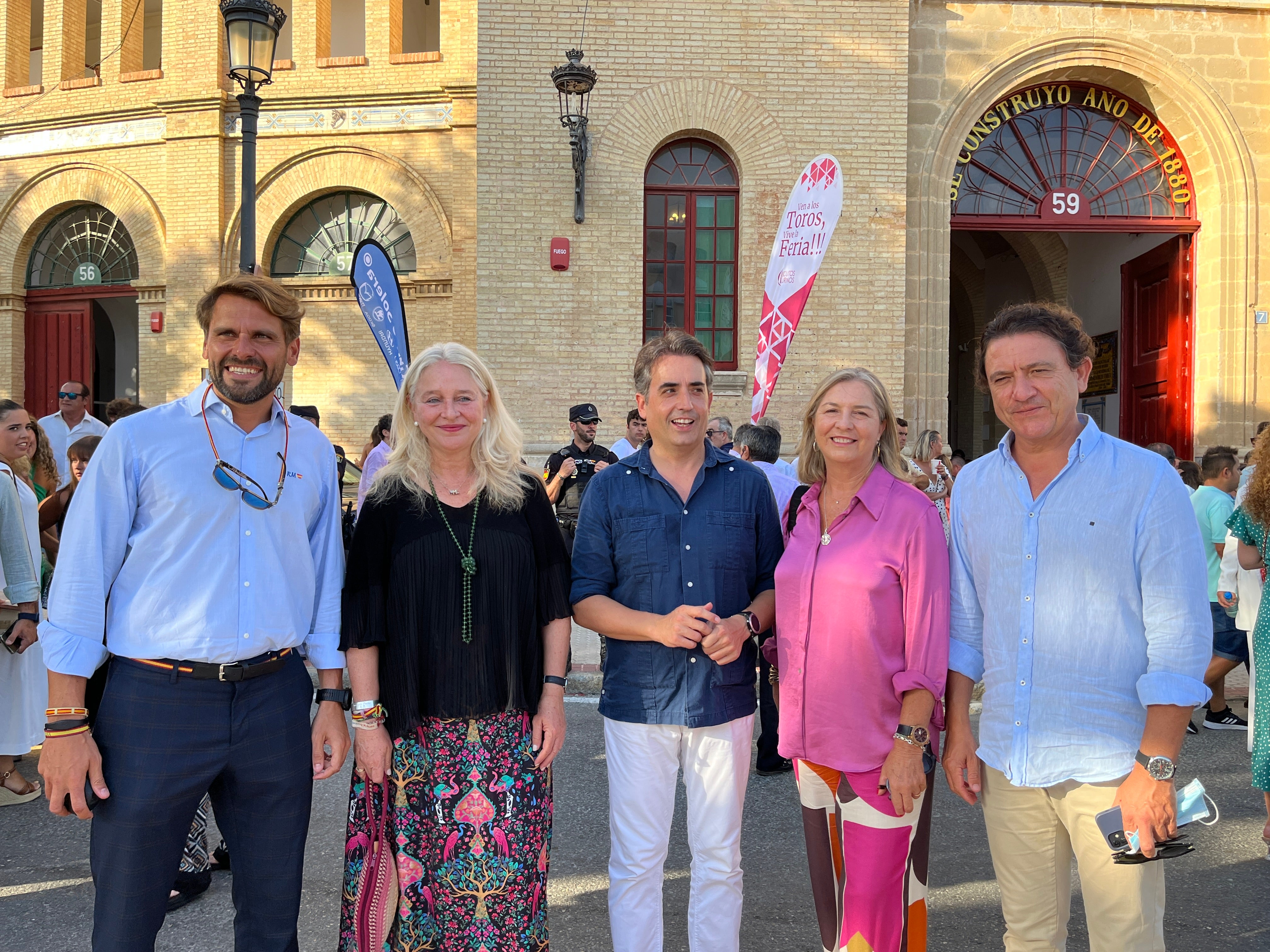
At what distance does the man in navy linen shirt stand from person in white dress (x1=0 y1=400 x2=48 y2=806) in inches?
136

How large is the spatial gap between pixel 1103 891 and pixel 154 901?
7.96ft

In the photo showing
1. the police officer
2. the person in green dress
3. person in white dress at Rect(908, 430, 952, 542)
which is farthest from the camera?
person in white dress at Rect(908, 430, 952, 542)

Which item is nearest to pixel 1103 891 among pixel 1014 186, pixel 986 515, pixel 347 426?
pixel 986 515

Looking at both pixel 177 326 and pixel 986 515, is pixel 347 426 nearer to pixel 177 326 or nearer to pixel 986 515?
pixel 177 326

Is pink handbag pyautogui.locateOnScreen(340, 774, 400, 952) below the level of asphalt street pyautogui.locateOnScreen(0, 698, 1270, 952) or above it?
above

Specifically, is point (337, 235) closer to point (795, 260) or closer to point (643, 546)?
point (795, 260)

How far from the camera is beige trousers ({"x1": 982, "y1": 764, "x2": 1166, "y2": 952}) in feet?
7.67

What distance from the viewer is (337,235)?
50.8 feet

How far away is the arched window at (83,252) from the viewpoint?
1630 centimetres

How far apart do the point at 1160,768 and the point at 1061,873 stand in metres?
0.45

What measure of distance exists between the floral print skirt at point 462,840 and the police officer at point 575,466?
17.0 ft

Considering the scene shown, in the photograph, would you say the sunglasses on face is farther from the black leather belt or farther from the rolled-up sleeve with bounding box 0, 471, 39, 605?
the rolled-up sleeve with bounding box 0, 471, 39, 605

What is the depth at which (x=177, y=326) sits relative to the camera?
15359mm

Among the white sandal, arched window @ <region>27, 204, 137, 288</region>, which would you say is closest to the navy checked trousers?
the white sandal
